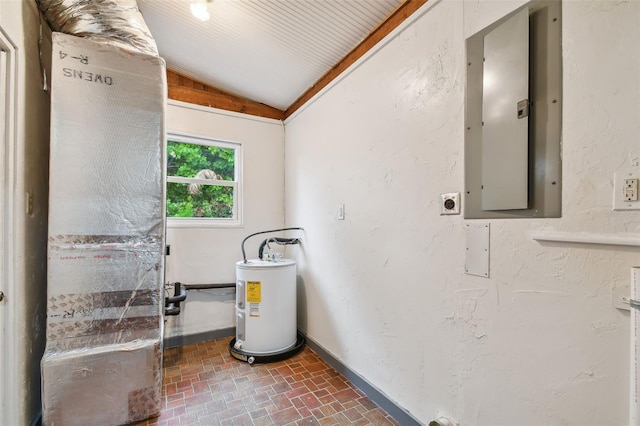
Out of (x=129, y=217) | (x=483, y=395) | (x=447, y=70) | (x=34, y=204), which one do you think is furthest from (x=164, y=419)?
(x=447, y=70)

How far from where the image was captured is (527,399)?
3.74 feet

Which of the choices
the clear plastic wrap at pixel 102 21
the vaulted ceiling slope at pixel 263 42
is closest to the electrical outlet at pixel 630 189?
the vaulted ceiling slope at pixel 263 42

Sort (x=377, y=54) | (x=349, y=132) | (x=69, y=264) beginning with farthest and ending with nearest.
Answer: (x=349, y=132) → (x=377, y=54) → (x=69, y=264)

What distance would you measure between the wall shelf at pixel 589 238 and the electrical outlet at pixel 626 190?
0.09 m

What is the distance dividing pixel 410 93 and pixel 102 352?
242 centimetres

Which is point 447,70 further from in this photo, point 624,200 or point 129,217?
point 129,217

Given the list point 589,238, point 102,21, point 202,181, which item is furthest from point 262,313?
point 102,21

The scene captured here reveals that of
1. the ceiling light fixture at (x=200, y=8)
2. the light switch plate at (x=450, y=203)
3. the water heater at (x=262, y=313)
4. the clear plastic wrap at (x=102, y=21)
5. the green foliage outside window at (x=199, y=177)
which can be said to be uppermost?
the ceiling light fixture at (x=200, y=8)

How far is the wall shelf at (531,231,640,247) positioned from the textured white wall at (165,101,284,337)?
2643mm

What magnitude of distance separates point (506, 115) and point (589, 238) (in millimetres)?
578

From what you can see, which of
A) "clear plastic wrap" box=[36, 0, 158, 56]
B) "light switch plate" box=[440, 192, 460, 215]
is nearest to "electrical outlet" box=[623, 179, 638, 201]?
"light switch plate" box=[440, 192, 460, 215]

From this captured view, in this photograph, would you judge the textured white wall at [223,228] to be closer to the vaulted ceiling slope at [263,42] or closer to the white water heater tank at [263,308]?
the vaulted ceiling slope at [263,42]

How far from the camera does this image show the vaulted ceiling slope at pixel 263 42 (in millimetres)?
1835

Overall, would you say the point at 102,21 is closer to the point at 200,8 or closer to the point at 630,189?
the point at 200,8
